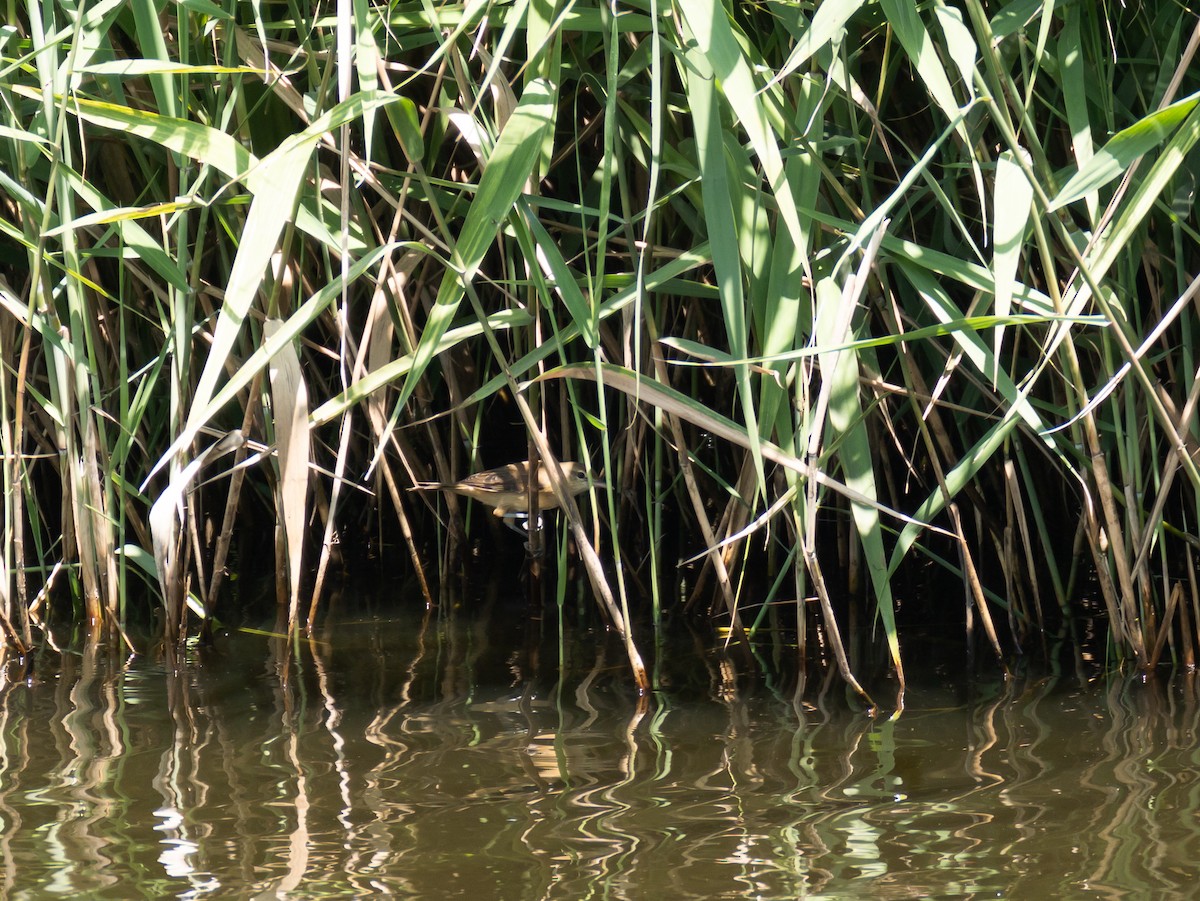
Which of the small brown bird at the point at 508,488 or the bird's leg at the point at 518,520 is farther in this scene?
the bird's leg at the point at 518,520

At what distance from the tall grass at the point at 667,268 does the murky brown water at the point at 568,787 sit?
7.4 inches

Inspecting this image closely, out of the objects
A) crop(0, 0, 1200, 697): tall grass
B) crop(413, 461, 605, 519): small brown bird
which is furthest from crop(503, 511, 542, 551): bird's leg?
crop(0, 0, 1200, 697): tall grass

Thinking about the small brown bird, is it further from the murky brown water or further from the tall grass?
the murky brown water

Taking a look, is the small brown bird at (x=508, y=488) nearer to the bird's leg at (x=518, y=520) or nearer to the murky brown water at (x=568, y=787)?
the bird's leg at (x=518, y=520)

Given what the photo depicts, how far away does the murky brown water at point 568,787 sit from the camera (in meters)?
1.82

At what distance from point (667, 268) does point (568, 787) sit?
0.99 meters

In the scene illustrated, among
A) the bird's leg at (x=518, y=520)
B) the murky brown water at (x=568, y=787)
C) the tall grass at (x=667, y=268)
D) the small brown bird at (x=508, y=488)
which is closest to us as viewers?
the murky brown water at (x=568, y=787)

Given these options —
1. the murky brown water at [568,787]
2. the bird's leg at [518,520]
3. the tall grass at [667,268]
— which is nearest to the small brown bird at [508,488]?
the bird's leg at [518,520]

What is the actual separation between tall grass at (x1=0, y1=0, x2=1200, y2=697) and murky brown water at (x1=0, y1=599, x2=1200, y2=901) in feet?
0.62

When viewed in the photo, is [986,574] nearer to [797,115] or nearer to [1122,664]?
[1122,664]

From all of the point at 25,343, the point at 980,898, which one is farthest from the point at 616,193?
the point at 980,898

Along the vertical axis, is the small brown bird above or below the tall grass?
below

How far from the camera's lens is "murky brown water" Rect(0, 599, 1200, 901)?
1819 millimetres

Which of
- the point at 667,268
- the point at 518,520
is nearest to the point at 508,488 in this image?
the point at 518,520
